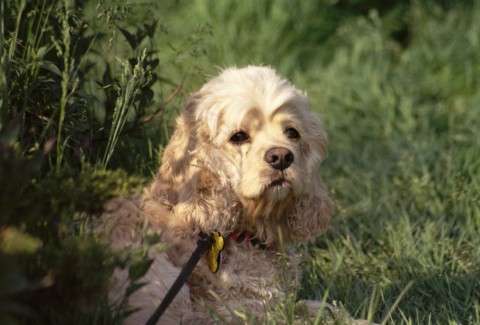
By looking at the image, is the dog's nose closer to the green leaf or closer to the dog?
the dog

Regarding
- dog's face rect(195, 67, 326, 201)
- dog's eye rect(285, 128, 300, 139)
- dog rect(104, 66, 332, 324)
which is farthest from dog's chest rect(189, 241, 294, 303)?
dog's eye rect(285, 128, 300, 139)

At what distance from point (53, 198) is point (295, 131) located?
145 cm

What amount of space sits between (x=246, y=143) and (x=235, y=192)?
0.22 meters

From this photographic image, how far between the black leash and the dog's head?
0.27 m

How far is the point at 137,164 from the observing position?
4.44m

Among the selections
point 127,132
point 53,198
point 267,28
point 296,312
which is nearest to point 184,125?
point 127,132

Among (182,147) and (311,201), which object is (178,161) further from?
(311,201)

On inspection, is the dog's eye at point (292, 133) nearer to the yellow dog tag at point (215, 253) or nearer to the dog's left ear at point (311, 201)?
the dog's left ear at point (311, 201)

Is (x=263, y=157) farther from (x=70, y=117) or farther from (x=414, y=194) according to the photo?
(x=414, y=194)

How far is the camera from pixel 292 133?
3848 mm

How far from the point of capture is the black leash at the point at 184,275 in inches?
111

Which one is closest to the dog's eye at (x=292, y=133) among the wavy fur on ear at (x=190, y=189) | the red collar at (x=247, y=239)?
the wavy fur on ear at (x=190, y=189)

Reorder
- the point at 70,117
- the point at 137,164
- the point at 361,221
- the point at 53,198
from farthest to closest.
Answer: the point at 361,221 → the point at 137,164 → the point at 70,117 → the point at 53,198

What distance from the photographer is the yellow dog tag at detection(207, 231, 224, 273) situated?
346 centimetres
